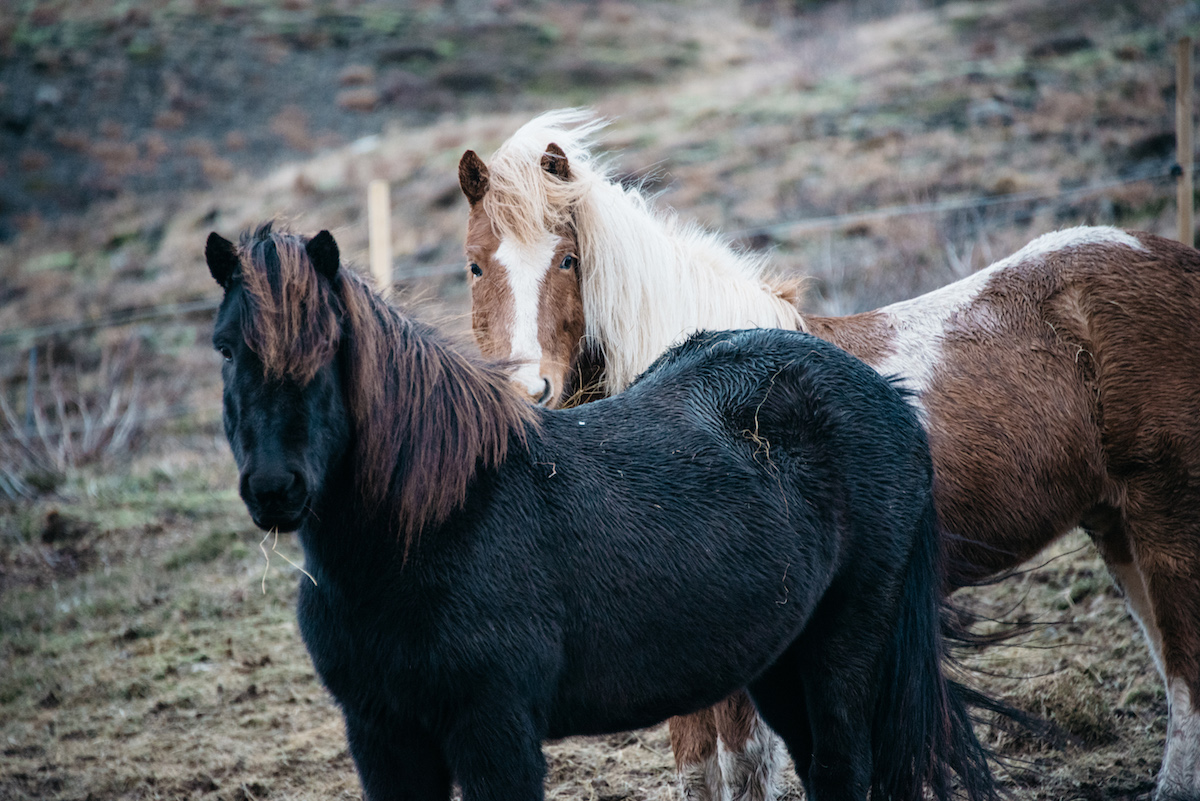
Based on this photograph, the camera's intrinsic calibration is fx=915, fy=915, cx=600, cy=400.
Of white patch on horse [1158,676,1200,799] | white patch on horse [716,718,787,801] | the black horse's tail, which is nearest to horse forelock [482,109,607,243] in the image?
the black horse's tail

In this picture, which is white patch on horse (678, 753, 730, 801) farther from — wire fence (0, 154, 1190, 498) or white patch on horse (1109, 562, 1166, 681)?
wire fence (0, 154, 1190, 498)

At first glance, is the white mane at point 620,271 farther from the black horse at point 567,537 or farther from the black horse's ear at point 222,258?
the black horse's ear at point 222,258

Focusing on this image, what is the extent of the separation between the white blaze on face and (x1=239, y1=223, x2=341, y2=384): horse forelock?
3.72ft

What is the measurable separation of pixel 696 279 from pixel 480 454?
1.65 meters

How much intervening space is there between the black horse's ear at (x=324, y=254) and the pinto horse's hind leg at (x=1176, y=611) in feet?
9.66

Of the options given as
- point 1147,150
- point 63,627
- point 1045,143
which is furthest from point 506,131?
point 63,627

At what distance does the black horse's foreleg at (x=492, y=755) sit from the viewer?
1.92 m

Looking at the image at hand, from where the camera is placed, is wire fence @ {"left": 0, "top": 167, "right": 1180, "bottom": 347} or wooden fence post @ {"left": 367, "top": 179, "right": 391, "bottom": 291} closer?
wire fence @ {"left": 0, "top": 167, "right": 1180, "bottom": 347}

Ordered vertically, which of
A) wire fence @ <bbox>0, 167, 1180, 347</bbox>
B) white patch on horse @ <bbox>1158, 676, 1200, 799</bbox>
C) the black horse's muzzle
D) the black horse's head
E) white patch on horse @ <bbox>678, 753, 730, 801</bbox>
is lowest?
white patch on horse @ <bbox>1158, 676, 1200, 799</bbox>

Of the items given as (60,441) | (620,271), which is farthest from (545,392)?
(60,441)

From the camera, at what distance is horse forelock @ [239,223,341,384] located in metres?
1.83

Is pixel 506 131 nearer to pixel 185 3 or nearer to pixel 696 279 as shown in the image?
pixel 185 3

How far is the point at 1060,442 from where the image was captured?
10.9 feet

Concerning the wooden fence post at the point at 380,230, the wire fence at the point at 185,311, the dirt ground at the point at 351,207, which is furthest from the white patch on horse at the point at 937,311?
the wooden fence post at the point at 380,230
